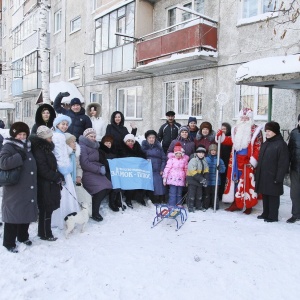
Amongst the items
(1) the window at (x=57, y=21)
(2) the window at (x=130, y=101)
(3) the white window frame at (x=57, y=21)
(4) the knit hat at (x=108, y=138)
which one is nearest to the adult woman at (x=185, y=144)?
(4) the knit hat at (x=108, y=138)

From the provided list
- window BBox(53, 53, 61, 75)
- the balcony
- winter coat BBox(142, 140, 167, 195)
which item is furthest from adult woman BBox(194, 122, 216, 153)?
window BBox(53, 53, 61, 75)

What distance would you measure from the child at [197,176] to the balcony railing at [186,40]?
234 inches

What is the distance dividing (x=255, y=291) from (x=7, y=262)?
284 cm

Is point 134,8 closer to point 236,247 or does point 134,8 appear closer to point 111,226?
point 111,226

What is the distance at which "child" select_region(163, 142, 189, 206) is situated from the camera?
6301mm

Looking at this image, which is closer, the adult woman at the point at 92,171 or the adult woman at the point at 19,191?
the adult woman at the point at 19,191

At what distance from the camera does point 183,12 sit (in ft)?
42.8

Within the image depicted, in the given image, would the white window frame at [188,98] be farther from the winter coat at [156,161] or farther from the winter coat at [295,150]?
the winter coat at [295,150]

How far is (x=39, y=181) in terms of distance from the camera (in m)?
4.54

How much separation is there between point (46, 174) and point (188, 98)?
8.93 meters

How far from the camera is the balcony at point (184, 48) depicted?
11.0 meters

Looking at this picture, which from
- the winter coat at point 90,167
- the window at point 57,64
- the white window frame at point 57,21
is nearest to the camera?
the winter coat at point 90,167

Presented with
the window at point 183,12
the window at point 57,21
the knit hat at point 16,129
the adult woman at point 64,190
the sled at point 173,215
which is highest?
the window at point 57,21

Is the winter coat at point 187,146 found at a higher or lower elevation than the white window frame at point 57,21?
lower
